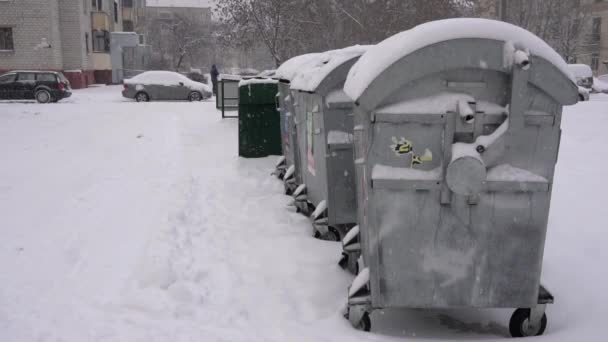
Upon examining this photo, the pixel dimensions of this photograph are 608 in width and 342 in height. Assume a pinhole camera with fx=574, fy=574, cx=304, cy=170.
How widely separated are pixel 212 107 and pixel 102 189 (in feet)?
48.3

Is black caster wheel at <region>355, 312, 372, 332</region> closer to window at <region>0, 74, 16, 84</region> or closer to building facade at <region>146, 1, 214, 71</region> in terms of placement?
window at <region>0, 74, 16, 84</region>

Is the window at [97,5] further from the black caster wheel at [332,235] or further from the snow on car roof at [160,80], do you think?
the black caster wheel at [332,235]

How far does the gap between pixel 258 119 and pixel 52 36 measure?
27418 mm

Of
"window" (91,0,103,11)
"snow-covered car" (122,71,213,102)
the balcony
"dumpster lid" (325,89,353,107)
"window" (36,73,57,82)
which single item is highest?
"window" (91,0,103,11)

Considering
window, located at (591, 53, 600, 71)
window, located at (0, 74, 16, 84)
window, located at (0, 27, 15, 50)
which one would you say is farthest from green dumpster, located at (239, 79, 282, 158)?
window, located at (591, 53, 600, 71)

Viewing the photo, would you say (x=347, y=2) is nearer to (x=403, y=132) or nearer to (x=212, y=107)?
(x=212, y=107)

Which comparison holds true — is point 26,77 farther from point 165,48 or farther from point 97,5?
point 165,48

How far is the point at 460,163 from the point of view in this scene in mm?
3586

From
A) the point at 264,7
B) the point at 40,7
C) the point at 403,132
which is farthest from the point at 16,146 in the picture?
the point at 40,7

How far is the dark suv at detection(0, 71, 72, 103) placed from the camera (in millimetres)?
24750

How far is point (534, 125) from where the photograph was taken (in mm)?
3648

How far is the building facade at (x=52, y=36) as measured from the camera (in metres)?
32.8

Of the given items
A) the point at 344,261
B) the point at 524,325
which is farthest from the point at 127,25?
the point at 524,325

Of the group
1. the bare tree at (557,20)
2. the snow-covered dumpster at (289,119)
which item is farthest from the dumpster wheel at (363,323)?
the bare tree at (557,20)
